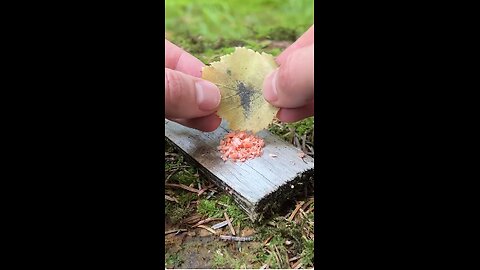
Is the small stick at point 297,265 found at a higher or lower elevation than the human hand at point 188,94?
lower

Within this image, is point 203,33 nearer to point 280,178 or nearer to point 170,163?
point 170,163

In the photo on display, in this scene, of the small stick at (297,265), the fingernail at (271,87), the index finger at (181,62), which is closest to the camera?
the small stick at (297,265)

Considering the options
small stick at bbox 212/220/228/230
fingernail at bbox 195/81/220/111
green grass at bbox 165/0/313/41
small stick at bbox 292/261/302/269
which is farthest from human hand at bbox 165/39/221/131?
small stick at bbox 292/261/302/269

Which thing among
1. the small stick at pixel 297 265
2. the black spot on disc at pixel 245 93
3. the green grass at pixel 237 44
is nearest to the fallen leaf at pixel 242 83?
the black spot on disc at pixel 245 93

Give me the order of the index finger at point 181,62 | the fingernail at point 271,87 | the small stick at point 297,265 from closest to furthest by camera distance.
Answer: the small stick at point 297,265, the fingernail at point 271,87, the index finger at point 181,62

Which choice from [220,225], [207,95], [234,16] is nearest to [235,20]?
[234,16]

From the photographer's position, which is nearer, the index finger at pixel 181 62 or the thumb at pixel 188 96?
the thumb at pixel 188 96

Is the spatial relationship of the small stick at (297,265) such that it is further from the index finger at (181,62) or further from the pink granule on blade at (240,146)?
the index finger at (181,62)

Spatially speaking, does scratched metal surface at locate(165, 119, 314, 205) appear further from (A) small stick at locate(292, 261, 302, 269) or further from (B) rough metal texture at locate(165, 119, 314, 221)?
(A) small stick at locate(292, 261, 302, 269)
